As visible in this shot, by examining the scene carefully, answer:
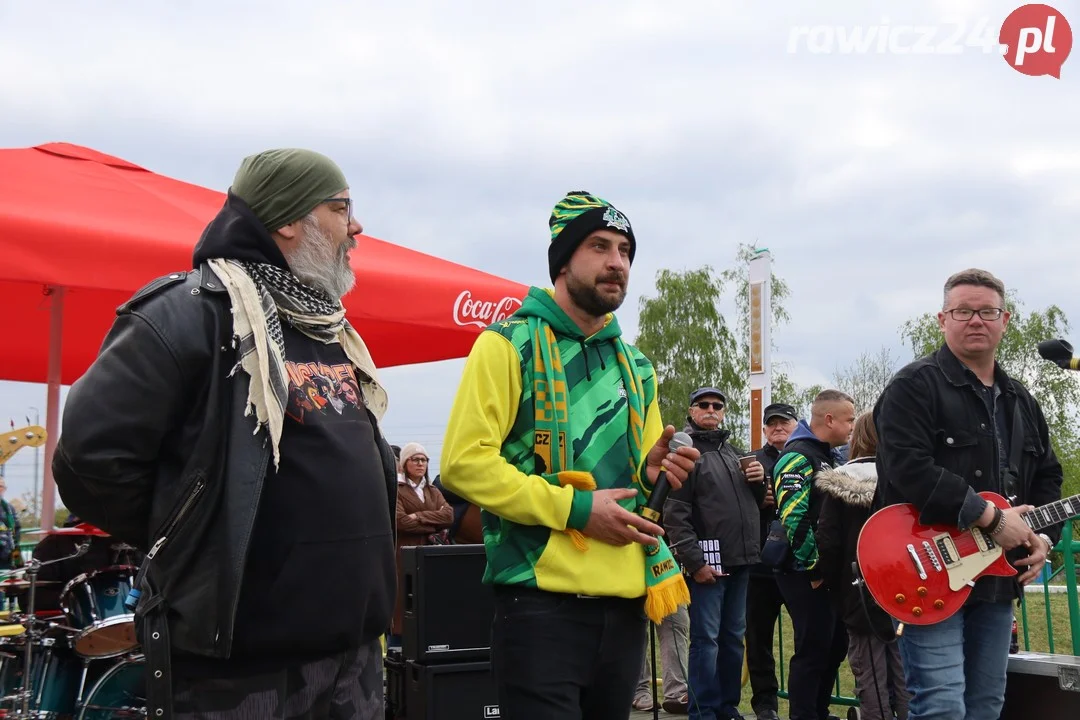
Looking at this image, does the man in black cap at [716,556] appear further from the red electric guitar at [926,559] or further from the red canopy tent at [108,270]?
the red electric guitar at [926,559]

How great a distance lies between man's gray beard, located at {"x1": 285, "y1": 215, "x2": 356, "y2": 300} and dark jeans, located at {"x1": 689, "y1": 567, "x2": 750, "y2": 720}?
186 inches

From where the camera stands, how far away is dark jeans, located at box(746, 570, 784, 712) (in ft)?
23.9

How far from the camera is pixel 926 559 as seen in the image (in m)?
4.04

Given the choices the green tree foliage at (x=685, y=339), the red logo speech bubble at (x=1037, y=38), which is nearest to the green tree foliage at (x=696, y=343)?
the green tree foliage at (x=685, y=339)

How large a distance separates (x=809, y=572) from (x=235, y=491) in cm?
502

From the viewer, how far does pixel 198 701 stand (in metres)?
2.06

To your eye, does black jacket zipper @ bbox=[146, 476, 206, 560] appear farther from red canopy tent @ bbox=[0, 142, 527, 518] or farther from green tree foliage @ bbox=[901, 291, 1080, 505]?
green tree foliage @ bbox=[901, 291, 1080, 505]

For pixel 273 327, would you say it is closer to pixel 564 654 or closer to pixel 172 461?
pixel 172 461

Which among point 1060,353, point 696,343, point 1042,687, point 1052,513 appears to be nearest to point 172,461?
point 1052,513

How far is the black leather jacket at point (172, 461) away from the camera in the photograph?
6.70 feet

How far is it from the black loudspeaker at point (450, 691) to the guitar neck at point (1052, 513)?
2664mm

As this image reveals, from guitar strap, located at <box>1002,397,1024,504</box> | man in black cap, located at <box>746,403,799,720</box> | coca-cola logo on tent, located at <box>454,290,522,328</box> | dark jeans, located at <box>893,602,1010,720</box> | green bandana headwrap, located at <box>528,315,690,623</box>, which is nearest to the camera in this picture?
green bandana headwrap, located at <box>528,315,690,623</box>

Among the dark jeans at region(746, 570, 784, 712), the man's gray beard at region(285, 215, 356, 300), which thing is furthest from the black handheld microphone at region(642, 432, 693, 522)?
the dark jeans at region(746, 570, 784, 712)

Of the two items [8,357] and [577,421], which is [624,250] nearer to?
[577,421]
